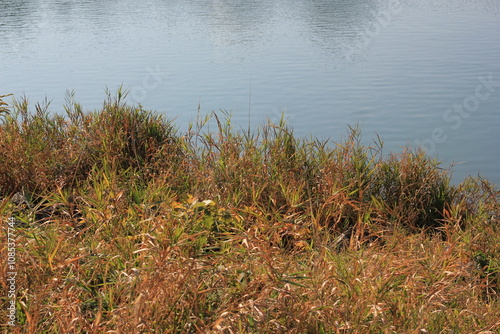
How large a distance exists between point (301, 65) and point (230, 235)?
16.5m

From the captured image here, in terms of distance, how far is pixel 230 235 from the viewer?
4.68 m

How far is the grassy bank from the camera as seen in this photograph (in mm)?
3342

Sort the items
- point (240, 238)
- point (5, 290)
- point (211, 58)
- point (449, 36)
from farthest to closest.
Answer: point (449, 36), point (211, 58), point (240, 238), point (5, 290)

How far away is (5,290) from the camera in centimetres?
A: 358

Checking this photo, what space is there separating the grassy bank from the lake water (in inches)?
37.3

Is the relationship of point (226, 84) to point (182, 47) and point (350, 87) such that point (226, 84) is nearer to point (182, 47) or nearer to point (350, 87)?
point (350, 87)

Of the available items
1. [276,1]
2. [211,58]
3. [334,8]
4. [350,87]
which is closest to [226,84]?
[350,87]

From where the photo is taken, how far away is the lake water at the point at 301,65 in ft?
44.1

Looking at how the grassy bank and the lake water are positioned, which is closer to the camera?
the grassy bank

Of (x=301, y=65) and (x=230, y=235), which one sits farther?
(x=301, y=65)

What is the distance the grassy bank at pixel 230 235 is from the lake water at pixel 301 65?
0.95m

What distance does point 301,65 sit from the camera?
67.4 feet

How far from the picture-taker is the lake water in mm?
13438

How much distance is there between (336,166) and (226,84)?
447 inches
